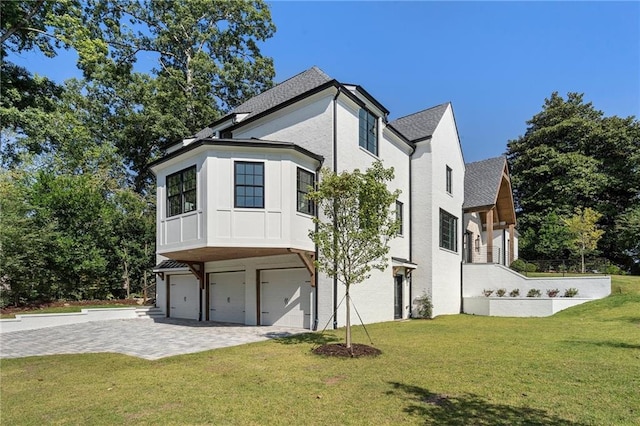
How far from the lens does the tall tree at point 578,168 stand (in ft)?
117

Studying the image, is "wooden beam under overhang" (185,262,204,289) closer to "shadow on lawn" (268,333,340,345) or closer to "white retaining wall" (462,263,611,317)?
"shadow on lawn" (268,333,340,345)

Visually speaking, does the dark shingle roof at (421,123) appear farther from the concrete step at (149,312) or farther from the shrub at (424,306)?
the concrete step at (149,312)

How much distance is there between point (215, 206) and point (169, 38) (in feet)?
88.3

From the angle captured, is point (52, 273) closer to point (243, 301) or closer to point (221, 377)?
point (243, 301)

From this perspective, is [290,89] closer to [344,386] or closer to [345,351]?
[345,351]

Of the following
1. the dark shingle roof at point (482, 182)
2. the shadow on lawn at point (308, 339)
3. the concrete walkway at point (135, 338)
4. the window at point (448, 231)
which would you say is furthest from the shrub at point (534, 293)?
the shadow on lawn at point (308, 339)

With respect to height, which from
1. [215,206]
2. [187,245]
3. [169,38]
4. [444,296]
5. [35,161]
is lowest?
[444,296]

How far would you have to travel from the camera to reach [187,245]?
13336mm

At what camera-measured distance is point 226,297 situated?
16.8 meters

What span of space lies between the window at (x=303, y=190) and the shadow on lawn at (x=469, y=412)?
863 centimetres

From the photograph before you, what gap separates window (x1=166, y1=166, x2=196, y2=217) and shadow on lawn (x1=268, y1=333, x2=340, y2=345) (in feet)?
18.9

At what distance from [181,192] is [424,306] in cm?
1183

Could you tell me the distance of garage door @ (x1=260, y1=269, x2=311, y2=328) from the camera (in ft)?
46.1

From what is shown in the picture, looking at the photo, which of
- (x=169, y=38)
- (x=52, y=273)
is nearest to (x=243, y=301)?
(x=52, y=273)
